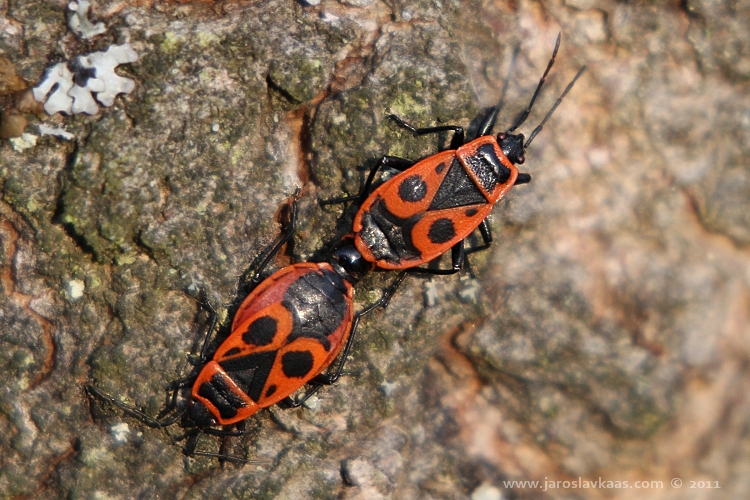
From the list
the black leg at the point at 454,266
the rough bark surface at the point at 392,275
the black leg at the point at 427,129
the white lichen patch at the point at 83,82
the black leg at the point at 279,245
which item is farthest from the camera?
the black leg at the point at 454,266

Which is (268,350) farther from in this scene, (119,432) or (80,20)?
(80,20)

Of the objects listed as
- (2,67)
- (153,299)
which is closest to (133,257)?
(153,299)

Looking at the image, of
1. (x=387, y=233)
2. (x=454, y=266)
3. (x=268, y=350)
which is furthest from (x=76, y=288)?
(x=454, y=266)

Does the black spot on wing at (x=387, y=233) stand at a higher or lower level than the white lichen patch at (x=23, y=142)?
lower

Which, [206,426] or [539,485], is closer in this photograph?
[206,426]

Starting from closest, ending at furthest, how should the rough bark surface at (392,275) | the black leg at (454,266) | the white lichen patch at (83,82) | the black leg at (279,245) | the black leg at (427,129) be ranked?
1. the white lichen patch at (83,82)
2. the rough bark surface at (392,275)
3. the black leg at (279,245)
4. the black leg at (427,129)
5. the black leg at (454,266)

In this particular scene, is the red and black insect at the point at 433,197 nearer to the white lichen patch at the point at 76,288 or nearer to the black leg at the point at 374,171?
the black leg at the point at 374,171

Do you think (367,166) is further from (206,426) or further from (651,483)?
(651,483)

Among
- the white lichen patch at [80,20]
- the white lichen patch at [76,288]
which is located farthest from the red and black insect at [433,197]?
the white lichen patch at [80,20]
